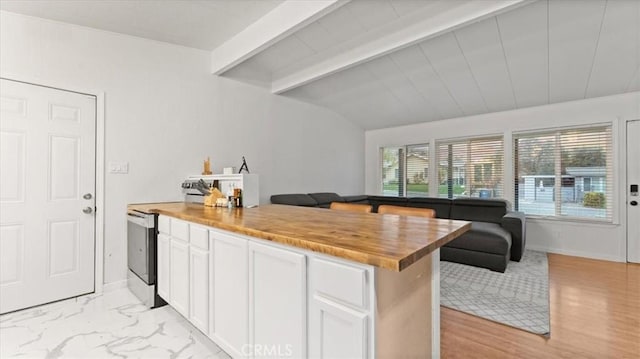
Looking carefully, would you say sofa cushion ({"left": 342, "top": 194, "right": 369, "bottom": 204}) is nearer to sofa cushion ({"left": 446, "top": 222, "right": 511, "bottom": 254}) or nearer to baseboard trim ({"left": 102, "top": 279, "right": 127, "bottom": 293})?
sofa cushion ({"left": 446, "top": 222, "right": 511, "bottom": 254})

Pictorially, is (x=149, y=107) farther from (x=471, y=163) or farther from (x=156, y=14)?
(x=471, y=163)

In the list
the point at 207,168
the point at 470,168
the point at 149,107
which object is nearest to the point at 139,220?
the point at 207,168

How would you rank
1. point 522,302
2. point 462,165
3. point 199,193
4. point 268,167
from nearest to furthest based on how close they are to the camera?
point 522,302
point 199,193
point 268,167
point 462,165

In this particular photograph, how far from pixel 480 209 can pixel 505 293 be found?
6.50ft

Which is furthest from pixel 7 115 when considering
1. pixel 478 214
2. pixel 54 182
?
pixel 478 214

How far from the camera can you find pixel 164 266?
239 cm

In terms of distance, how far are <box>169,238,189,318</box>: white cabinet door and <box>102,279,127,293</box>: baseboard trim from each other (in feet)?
3.96

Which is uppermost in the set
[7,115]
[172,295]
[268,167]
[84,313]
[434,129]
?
[434,129]

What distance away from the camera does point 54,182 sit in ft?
8.91

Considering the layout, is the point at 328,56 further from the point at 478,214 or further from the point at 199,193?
the point at 478,214

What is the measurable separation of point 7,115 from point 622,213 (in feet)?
23.4

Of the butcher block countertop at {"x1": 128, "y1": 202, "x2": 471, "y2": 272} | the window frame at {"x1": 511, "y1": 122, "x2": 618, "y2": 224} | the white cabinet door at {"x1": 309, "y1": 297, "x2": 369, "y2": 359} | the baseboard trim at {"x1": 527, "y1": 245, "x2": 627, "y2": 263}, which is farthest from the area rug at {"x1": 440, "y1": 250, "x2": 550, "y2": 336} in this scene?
the white cabinet door at {"x1": 309, "y1": 297, "x2": 369, "y2": 359}

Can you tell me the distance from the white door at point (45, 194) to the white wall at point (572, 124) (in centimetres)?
549

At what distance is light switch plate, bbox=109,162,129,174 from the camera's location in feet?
9.81
